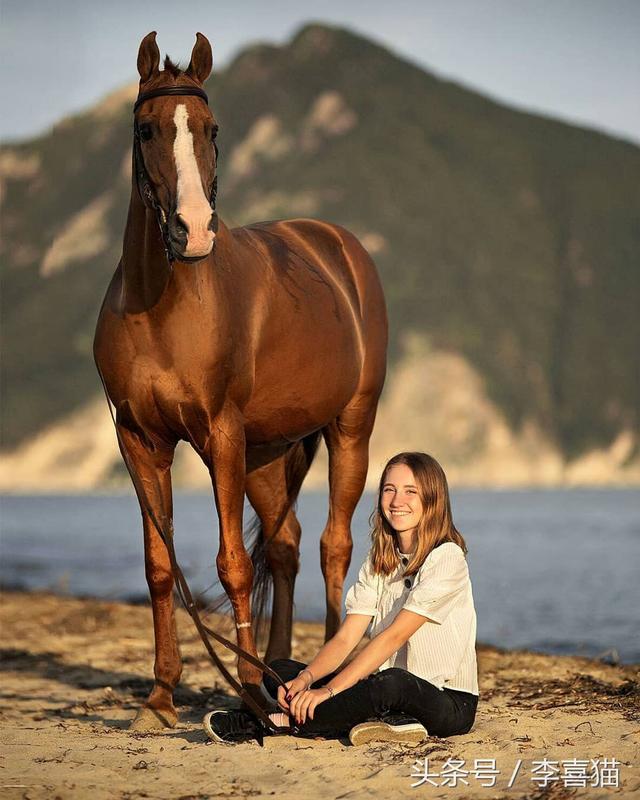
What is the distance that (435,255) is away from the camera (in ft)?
304

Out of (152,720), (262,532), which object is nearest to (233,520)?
(152,720)

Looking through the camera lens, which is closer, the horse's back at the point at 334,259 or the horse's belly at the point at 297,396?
the horse's belly at the point at 297,396

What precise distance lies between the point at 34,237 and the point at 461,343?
113 feet

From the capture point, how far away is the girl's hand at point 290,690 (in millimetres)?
5164

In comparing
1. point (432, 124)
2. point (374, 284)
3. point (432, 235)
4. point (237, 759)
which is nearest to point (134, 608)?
point (374, 284)

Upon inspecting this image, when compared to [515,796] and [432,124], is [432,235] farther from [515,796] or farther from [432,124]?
[515,796]

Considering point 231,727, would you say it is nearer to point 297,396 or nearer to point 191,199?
point 297,396

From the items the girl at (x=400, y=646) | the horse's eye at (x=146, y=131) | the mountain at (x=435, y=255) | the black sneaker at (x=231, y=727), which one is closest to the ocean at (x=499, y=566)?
the girl at (x=400, y=646)

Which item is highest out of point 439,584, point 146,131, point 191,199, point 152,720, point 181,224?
point 146,131

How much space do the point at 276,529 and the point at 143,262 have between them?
8.11 ft

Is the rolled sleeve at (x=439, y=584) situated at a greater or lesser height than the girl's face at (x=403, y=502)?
lesser

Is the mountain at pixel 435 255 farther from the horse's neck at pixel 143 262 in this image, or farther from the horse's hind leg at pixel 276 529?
the horse's neck at pixel 143 262

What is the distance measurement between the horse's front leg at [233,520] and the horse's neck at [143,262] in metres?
0.66

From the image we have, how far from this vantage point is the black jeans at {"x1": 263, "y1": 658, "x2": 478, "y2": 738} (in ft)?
16.8
